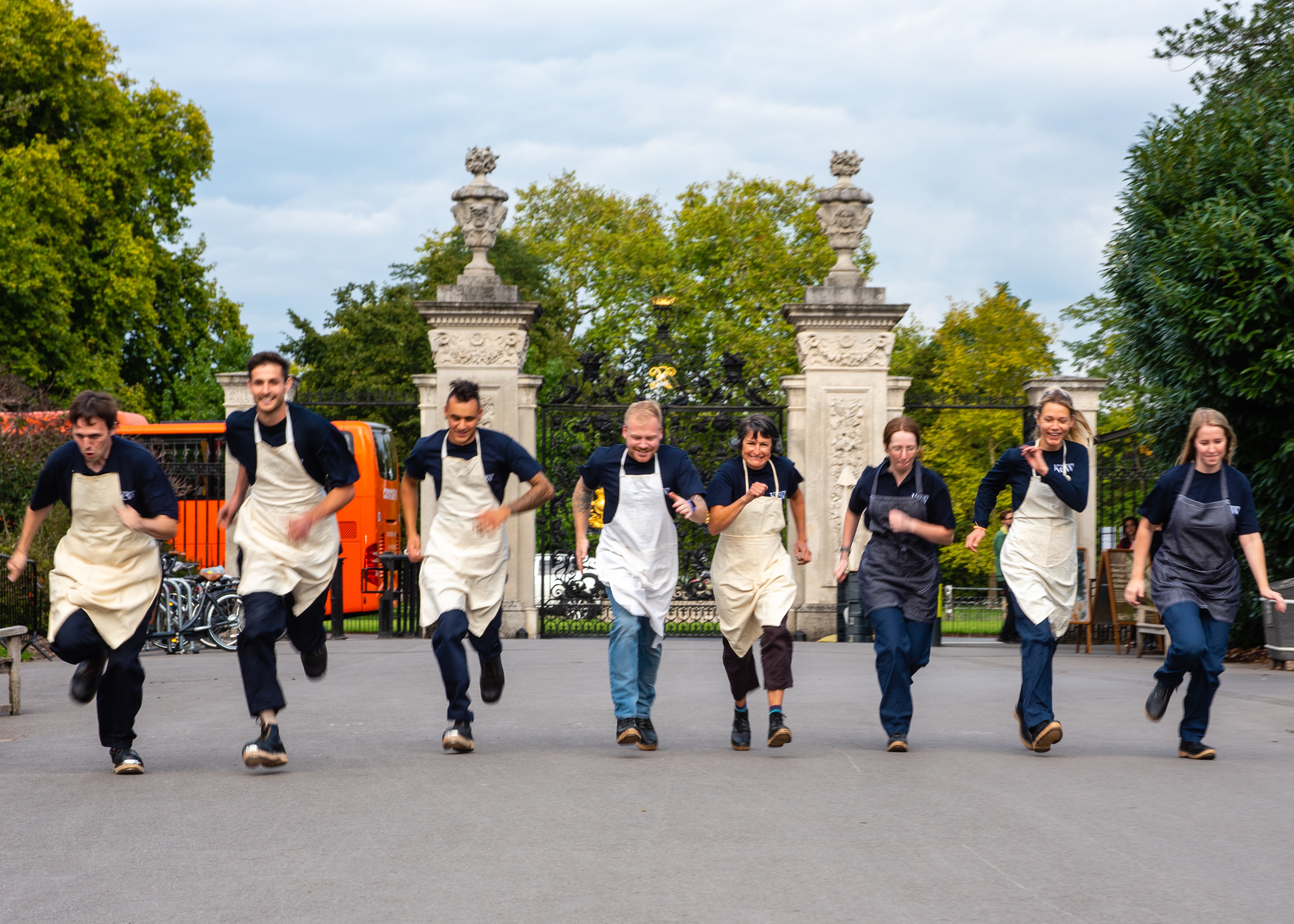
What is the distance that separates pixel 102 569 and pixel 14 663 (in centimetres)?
324

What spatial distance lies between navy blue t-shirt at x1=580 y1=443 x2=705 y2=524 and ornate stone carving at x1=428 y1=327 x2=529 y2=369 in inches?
369

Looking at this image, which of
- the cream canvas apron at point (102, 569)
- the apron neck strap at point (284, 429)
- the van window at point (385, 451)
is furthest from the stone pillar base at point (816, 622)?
the van window at point (385, 451)

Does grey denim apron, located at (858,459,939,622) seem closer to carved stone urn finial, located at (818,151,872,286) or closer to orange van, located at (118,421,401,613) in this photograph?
carved stone urn finial, located at (818,151,872,286)

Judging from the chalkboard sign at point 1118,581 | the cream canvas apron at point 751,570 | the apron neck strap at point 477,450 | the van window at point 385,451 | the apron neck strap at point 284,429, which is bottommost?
the chalkboard sign at point 1118,581

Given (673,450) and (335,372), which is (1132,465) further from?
(335,372)

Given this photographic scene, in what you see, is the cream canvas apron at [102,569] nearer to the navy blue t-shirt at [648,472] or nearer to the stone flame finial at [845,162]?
the navy blue t-shirt at [648,472]

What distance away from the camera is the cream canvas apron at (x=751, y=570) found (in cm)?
781

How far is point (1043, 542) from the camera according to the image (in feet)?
25.8

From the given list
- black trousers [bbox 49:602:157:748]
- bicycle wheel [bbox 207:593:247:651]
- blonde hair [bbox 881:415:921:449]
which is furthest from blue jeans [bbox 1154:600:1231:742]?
bicycle wheel [bbox 207:593:247:651]

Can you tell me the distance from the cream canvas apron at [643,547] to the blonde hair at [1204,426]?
285 centimetres

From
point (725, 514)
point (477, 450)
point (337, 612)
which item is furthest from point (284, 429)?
point (337, 612)

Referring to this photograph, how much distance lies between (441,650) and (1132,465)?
1217 cm

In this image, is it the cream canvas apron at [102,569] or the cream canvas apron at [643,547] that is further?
the cream canvas apron at [643,547]

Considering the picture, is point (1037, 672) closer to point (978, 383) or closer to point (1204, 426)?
point (1204, 426)
